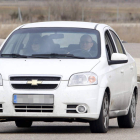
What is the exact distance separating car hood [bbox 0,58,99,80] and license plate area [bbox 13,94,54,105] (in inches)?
10.7

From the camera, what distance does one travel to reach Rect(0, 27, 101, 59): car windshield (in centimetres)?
816

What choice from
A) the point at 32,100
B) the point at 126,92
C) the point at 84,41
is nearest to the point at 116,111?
the point at 126,92

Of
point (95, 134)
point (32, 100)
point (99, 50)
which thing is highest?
point (99, 50)

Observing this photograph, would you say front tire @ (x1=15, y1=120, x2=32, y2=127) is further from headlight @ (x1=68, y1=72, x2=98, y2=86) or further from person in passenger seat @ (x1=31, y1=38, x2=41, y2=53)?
headlight @ (x1=68, y1=72, x2=98, y2=86)

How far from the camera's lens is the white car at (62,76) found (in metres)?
7.34

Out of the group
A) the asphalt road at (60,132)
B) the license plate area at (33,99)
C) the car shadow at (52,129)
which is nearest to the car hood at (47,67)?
the license plate area at (33,99)

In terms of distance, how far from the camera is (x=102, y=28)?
8.73 m

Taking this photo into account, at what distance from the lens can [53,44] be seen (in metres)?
8.35

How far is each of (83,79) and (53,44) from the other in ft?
3.69

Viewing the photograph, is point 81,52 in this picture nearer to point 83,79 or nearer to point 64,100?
point 83,79

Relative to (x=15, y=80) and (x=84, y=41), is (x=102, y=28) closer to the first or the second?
(x=84, y=41)

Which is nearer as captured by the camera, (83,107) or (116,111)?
(83,107)

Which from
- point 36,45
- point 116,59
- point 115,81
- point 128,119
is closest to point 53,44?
point 36,45

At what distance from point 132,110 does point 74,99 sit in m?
2.28
